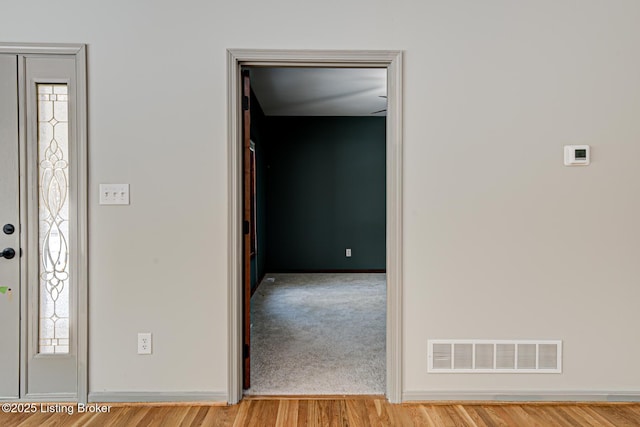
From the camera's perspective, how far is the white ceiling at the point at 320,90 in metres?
4.49

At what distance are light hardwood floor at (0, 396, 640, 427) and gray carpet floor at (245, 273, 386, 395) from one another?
0.62 feet

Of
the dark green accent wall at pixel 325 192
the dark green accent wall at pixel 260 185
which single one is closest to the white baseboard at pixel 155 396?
the dark green accent wall at pixel 260 185

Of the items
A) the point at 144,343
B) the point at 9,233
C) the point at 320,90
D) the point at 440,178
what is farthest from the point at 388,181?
the point at 320,90

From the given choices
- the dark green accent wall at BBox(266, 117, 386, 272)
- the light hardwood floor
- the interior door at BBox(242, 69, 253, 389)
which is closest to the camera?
the light hardwood floor

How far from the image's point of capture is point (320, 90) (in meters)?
5.25

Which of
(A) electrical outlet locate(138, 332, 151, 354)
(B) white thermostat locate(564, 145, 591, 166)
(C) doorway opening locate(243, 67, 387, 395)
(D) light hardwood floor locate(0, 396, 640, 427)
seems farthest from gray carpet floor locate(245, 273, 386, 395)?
(B) white thermostat locate(564, 145, 591, 166)

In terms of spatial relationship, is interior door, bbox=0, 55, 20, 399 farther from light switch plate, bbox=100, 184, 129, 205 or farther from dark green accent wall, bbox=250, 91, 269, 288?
dark green accent wall, bbox=250, 91, 269, 288

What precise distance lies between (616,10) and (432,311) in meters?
2.06

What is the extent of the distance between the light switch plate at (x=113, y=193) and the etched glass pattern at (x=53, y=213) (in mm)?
235

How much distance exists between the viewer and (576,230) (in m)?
2.30

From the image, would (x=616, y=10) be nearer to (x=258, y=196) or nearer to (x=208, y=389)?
(x=208, y=389)

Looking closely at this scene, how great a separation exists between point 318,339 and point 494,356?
5.12 ft

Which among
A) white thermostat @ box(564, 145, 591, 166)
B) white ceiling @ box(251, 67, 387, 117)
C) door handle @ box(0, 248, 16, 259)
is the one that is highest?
white ceiling @ box(251, 67, 387, 117)

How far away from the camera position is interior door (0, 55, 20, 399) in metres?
2.24
